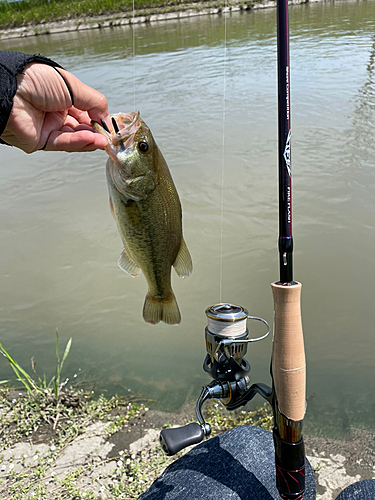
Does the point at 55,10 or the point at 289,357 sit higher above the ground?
the point at 55,10

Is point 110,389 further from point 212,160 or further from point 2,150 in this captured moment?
point 2,150

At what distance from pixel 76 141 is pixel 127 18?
25020 mm

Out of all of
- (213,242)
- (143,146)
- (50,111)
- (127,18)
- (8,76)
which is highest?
(127,18)

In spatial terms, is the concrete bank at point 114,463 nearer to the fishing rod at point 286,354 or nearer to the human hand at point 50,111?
the fishing rod at point 286,354

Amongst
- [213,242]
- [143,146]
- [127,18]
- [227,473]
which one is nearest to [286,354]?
[227,473]

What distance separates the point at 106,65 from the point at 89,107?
11785 millimetres

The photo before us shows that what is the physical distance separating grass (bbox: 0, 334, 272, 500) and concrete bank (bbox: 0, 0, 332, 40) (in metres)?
23.4

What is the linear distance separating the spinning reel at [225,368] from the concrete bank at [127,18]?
78.6 feet

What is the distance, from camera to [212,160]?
621 cm

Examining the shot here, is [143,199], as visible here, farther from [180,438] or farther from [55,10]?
[55,10]

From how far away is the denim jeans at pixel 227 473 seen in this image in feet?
4.49

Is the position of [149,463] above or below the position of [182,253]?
below

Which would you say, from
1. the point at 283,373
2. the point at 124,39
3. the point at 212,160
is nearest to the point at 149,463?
the point at 283,373

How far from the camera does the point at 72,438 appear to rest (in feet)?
7.98
